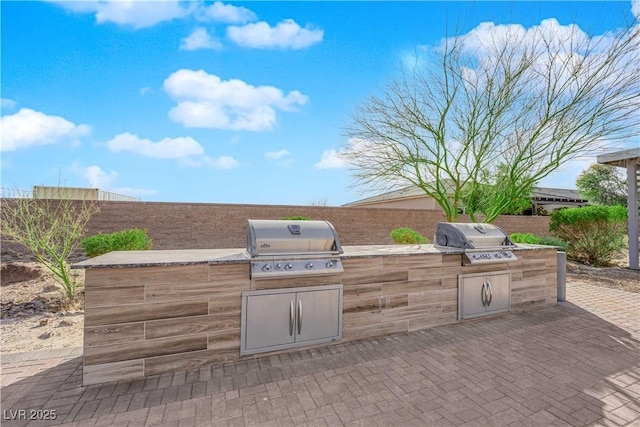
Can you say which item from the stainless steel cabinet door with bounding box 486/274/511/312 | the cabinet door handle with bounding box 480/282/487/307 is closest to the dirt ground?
the stainless steel cabinet door with bounding box 486/274/511/312

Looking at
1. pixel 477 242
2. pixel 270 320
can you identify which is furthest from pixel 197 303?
pixel 477 242

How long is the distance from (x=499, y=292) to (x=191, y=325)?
12.6 feet

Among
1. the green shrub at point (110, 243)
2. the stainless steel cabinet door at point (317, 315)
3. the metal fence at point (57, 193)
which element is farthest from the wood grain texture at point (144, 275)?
the metal fence at point (57, 193)

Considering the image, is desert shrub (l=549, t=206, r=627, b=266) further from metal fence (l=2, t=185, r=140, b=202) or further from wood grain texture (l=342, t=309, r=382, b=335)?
metal fence (l=2, t=185, r=140, b=202)

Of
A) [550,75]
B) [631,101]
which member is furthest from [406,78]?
[631,101]

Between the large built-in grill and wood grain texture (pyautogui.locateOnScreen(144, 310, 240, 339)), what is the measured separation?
1.51ft

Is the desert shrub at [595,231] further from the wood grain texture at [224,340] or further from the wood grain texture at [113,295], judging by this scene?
the wood grain texture at [113,295]

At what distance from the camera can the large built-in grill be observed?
268 centimetres

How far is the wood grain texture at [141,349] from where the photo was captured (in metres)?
2.31

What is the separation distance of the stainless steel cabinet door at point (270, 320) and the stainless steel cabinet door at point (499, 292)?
8.96 feet

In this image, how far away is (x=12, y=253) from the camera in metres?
8.31

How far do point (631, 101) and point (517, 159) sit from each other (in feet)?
8.01

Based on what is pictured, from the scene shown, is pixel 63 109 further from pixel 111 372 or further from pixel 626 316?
pixel 626 316

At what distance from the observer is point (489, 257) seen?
12.4ft
